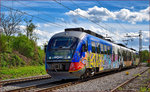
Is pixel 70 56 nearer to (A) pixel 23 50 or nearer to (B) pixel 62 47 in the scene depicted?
(B) pixel 62 47

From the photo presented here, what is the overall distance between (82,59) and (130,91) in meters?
4.71

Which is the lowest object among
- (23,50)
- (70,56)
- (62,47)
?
(70,56)

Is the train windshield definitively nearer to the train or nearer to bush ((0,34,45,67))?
the train

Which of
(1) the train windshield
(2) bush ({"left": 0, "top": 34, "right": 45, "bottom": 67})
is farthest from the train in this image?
(2) bush ({"left": 0, "top": 34, "right": 45, "bottom": 67})

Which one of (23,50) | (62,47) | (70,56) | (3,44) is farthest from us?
(23,50)

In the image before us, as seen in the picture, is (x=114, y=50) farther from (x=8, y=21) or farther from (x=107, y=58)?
(x=8, y=21)

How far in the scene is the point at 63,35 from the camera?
1535 centimetres

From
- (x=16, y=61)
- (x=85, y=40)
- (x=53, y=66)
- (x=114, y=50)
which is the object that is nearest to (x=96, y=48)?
(x=85, y=40)

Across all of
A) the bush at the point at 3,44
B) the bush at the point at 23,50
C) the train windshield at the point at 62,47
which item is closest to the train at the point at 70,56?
the train windshield at the point at 62,47

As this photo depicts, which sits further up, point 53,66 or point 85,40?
point 85,40

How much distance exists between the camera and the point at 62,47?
47.5ft

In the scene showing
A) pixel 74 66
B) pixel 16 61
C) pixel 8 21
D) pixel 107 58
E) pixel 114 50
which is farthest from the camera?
pixel 8 21

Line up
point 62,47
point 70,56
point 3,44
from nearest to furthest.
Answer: point 70,56
point 62,47
point 3,44

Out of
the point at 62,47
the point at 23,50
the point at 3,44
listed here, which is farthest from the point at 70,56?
the point at 23,50
